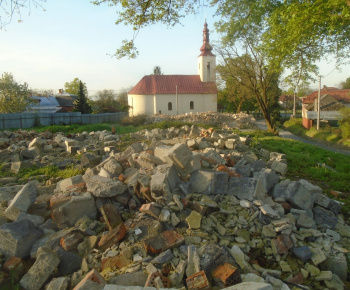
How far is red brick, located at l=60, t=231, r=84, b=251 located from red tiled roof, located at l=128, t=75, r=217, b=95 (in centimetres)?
3894

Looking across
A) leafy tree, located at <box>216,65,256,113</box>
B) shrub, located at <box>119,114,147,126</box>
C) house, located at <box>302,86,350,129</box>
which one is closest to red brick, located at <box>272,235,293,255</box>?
leafy tree, located at <box>216,65,256,113</box>

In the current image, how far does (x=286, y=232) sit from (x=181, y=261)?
1.77 meters

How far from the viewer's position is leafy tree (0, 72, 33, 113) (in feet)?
86.0

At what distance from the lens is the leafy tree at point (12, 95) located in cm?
2621

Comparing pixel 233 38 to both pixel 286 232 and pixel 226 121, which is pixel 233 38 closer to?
pixel 226 121

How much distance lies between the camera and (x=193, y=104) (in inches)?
1715

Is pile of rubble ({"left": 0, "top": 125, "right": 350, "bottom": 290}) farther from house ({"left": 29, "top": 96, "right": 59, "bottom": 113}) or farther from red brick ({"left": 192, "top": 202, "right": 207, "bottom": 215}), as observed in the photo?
house ({"left": 29, "top": 96, "right": 59, "bottom": 113})

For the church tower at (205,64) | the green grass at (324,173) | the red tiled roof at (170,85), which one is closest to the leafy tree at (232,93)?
the red tiled roof at (170,85)

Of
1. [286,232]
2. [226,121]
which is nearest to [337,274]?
[286,232]

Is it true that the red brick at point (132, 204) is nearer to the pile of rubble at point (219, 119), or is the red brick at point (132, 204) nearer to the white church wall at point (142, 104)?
the pile of rubble at point (219, 119)

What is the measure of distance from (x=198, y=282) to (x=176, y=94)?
40.3 m

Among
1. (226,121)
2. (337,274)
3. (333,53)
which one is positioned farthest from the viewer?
(226,121)

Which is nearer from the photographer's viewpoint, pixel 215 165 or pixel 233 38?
pixel 215 165

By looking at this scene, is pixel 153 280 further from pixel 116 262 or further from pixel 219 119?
pixel 219 119
